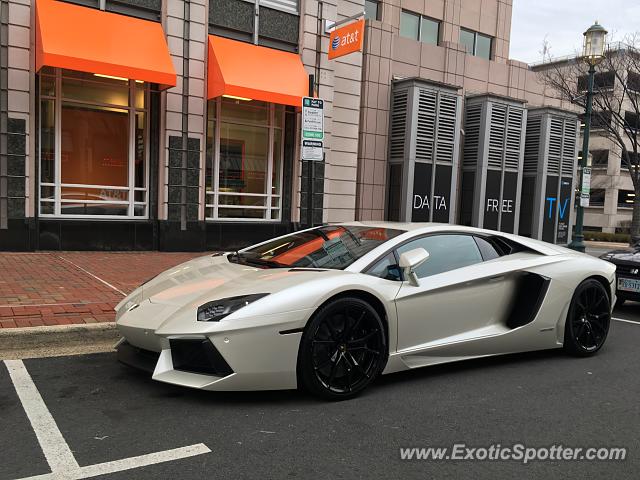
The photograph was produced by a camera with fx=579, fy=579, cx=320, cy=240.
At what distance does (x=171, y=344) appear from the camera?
150 inches

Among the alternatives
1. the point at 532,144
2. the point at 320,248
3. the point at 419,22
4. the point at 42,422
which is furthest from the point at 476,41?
the point at 42,422

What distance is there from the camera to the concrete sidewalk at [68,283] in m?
5.72

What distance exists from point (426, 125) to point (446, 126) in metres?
0.74

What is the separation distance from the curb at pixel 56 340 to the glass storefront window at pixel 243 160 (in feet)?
25.7

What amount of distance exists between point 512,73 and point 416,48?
5166mm

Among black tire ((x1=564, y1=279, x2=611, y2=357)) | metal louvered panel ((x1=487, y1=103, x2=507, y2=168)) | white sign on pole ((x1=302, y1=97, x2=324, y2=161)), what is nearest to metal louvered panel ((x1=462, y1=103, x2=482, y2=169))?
metal louvered panel ((x1=487, y1=103, x2=507, y2=168))

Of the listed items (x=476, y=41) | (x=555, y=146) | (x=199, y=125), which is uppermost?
(x=476, y=41)

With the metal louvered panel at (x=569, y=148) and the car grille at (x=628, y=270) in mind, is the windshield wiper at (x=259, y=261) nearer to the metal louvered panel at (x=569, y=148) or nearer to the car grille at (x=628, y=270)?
the car grille at (x=628, y=270)

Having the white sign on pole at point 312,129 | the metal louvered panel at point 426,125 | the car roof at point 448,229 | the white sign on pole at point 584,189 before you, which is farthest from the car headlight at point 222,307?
the metal louvered panel at point 426,125

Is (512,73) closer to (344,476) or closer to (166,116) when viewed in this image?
(166,116)

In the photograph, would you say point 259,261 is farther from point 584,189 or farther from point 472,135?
point 472,135

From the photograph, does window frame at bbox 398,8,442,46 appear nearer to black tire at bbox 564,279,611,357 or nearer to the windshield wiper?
black tire at bbox 564,279,611,357

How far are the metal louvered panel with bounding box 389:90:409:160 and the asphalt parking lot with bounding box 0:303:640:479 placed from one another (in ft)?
44.6

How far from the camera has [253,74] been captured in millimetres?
12453
